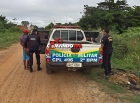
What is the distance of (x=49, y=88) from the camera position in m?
6.50

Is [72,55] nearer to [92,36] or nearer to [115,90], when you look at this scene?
[115,90]

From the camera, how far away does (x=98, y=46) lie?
668cm

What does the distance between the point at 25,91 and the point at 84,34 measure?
13.4 feet

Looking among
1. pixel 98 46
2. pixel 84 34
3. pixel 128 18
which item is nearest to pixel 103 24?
pixel 128 18

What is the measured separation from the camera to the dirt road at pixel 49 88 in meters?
5.56

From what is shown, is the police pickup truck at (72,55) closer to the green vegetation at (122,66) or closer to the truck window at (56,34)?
the green vegetation at (122,66)

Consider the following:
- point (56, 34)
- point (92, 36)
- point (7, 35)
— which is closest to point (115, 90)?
point (56, 34)

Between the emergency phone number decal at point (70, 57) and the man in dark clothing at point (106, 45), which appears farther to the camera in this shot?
the man in dark clothing at point (106, 45)

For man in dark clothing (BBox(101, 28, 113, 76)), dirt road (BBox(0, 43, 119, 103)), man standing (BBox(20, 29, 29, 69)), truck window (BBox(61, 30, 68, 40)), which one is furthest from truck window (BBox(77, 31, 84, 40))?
man standing (BBox(20, 29, 29, 69))

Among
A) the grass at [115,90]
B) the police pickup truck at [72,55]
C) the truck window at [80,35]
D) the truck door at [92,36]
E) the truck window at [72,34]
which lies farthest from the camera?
the truck door at [92,36]

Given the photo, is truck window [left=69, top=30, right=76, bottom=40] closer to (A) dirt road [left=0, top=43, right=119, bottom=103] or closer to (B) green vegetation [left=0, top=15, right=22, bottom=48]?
(A) dirt road [left=0, top=43, right=119, bottom=103]

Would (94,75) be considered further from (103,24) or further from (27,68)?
(103,24)

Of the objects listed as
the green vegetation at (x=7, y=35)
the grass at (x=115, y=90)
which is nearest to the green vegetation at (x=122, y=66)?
the grass at (x=115, y=90)

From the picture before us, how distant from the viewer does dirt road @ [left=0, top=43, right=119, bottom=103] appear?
556 cm
